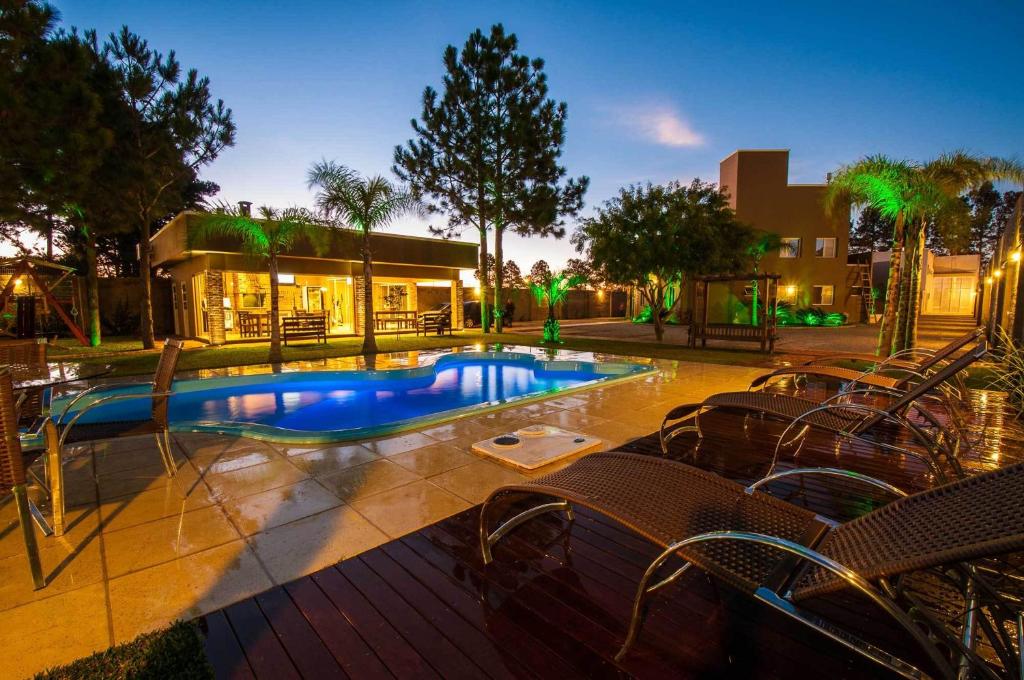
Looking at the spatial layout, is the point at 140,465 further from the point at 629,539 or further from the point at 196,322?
the point at 196,322

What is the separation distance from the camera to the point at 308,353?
10.8m

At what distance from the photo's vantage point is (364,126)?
20250mm

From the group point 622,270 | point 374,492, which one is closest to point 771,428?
point 374,492

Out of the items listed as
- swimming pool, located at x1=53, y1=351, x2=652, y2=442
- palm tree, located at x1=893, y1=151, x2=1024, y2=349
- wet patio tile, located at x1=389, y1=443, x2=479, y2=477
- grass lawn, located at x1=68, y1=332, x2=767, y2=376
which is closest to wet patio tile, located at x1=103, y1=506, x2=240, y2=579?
wet patio tile, located at x1=389, y1=443, x2=479, y2=477

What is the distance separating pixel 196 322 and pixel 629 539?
17.1 meters

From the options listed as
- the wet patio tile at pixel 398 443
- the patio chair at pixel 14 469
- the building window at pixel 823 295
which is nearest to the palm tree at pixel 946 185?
the wet patio tile at pixel 398 443

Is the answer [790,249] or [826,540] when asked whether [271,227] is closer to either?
[826,540]

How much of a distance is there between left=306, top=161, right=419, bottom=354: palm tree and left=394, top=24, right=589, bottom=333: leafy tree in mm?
5742

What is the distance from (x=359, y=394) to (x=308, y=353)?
347cm

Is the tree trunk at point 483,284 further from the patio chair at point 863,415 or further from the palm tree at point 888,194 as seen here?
the patio chair at point 863,415

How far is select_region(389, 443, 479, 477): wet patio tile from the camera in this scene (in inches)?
133

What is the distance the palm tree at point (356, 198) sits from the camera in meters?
9.86

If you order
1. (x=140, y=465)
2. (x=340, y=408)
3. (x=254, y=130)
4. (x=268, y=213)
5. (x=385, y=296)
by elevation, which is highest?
(x=254, y=130)

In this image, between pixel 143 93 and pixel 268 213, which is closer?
pixel 268 213
